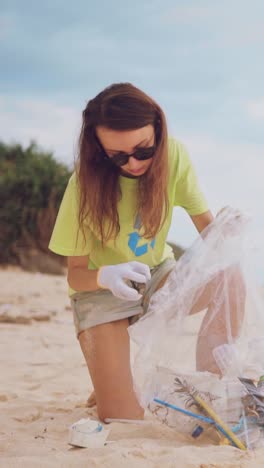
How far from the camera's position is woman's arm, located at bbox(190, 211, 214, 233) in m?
2.52

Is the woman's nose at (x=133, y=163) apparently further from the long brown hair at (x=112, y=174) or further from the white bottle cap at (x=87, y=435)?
the white bottle cap at (x=87, y=435)

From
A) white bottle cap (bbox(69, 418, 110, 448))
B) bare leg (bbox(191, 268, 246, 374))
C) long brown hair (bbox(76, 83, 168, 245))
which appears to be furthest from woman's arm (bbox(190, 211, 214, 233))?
white bottle cap (bbox(69, 418, 110, 448))

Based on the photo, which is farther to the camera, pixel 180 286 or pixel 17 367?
pixel 17 367

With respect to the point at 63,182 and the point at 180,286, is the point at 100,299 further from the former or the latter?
the point at 63,182

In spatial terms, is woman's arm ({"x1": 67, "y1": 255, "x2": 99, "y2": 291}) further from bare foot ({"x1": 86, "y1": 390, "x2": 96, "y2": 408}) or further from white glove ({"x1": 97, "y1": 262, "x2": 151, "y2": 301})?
bare foot ({"x1": 86, "y1": 390, "x2": 96, "y2": 408})

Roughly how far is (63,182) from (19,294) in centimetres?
299

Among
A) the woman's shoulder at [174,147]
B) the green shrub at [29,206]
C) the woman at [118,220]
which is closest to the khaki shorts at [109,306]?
the woman at [118,220]

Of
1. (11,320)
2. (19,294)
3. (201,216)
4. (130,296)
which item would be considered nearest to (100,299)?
(130,296)

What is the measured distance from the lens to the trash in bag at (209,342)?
6.36 feet

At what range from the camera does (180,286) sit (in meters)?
2.15

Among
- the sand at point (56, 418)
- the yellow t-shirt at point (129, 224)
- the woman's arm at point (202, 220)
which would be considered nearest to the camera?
the sand at point (56, 418)

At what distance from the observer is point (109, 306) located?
2447mm

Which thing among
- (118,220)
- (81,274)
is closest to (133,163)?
(118,220)

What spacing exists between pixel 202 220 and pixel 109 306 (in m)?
0.48
